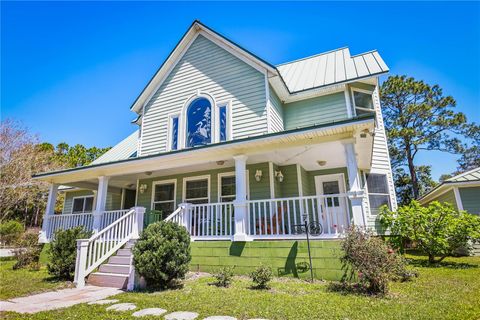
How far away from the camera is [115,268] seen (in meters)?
6.81

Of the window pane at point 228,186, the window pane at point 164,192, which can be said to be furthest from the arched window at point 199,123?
the window pane at point 164,192

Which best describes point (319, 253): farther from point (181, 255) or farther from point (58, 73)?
point (58, 73)

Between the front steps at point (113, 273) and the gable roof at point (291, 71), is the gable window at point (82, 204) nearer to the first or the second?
the gable roof at point (291, 71)

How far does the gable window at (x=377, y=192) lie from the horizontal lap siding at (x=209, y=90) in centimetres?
554

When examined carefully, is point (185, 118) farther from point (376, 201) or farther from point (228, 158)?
point (376, 201)

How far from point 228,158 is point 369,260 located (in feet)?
15.4

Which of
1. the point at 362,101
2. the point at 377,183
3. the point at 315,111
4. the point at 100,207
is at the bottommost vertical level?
the point at 100,207

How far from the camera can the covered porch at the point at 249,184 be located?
6719 mm

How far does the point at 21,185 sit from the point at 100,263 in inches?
733

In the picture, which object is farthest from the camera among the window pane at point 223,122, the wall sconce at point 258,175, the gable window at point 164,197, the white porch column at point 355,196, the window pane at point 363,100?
the window pane at point 363,100

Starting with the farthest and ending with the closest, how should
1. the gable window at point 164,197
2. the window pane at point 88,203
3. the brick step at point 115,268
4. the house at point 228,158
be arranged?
1. the window pane at point 88,203
2. the gable window at point 164,197
3. the house at point 228,158
4. the brick step at point 115,268

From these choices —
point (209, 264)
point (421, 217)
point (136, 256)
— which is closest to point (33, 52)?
point (136, 256)

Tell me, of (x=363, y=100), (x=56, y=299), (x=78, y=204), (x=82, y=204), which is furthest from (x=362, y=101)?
(x=78, y=204)

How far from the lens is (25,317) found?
13.2 ft
